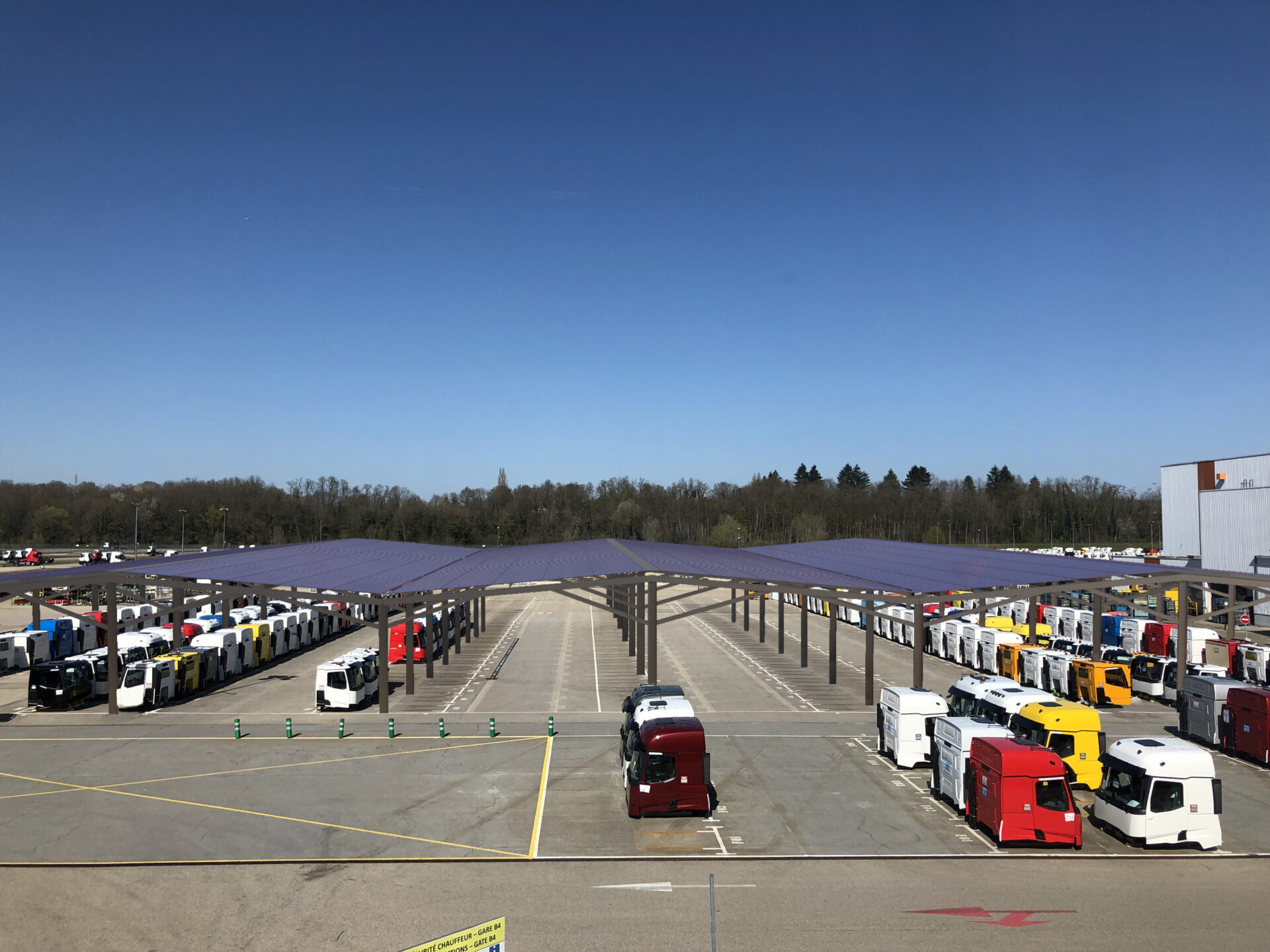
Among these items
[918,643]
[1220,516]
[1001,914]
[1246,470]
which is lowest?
[1001,914]

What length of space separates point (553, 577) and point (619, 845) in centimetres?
1455

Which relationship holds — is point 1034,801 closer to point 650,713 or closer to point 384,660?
point 650,713

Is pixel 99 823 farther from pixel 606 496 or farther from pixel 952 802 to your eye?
pixel 606 496

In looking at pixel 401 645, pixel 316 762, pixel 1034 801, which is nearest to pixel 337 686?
pixel 316 762

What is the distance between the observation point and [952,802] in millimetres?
19750

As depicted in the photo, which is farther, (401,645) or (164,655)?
(401,645)

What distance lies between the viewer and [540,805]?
20.0 m

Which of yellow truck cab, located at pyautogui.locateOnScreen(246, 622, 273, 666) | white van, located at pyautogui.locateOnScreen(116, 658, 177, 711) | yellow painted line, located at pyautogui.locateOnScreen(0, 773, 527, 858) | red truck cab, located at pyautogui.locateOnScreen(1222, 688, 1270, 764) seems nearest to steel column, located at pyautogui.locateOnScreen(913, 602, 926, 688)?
red truck cab, located at pyautogui.locateOnScreen(1222, 688, 1270, 764)

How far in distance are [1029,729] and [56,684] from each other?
3433cm

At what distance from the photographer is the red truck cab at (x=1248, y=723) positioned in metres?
23.2

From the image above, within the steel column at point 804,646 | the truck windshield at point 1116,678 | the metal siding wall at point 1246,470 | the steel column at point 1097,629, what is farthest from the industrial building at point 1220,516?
the steel column at point 804,646

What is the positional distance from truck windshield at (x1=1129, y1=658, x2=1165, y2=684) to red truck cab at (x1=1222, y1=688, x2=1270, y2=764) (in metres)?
8.30

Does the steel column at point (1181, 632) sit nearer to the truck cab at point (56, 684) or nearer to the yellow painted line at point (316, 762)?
the yellow painted line at point (316, 762)

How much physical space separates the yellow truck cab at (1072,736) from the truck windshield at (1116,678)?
11605mm
